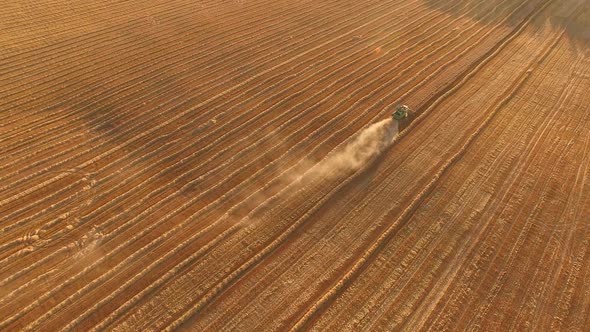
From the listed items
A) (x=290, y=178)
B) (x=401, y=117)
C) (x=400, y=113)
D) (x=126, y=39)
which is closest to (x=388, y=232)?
(x=290, y=178)

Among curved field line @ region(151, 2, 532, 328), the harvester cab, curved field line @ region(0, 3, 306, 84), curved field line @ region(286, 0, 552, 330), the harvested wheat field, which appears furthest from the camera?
curved field line @ region(0, 3, 306, 84)

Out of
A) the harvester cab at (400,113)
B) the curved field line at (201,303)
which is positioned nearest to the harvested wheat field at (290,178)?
the curved field line at (201,303)

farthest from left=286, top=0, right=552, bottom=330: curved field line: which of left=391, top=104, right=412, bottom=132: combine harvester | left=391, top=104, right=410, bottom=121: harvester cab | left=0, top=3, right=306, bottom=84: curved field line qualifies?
left=0, top=3, right=306, bottom=84: curved field line

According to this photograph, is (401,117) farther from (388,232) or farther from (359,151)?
(388,232)

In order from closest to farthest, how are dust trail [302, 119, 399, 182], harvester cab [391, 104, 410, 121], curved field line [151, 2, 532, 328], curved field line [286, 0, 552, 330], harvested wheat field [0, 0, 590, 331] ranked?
1. curved field line [151, 2, 532, 328]
2. curved field line [286, 0, 552, 330]
3. harvested wheat field [0, 0, 590, 331]
4. dust trail [302, 119, 399, 182]
5. harvester cab [391, 104, 410, 121]

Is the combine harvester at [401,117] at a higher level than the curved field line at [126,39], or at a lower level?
lower

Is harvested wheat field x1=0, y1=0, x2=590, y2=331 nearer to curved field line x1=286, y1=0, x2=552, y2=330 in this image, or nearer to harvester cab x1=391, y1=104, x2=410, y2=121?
curved field line x1=286, y1=0, x2=552, y2=330

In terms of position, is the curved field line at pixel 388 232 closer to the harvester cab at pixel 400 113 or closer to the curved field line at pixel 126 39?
the harvester cab at pixel 400 113
